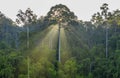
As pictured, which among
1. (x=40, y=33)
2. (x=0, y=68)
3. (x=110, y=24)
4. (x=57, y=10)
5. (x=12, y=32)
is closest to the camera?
(x=0, y=68)

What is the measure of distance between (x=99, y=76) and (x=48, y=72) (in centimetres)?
589

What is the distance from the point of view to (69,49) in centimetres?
4041

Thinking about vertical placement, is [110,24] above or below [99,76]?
above

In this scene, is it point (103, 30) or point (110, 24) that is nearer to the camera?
point (110, 24)

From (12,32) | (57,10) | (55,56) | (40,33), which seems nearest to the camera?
(55,56)

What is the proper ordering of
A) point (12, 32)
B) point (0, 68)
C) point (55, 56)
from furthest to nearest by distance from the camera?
1. point (12, 32)
2. point (55, 56)
3. point (0, 68)

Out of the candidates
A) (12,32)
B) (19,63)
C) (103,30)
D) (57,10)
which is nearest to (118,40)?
(57,10)

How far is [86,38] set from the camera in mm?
50594

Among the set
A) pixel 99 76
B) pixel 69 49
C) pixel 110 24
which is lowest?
pixel 99 76

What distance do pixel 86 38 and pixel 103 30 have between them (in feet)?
11.1

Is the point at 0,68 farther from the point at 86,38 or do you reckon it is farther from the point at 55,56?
the point at 86,38

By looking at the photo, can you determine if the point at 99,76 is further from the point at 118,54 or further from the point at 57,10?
the point at 57,10

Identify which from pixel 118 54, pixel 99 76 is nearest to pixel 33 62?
pixel 99 76

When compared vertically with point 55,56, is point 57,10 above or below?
above
